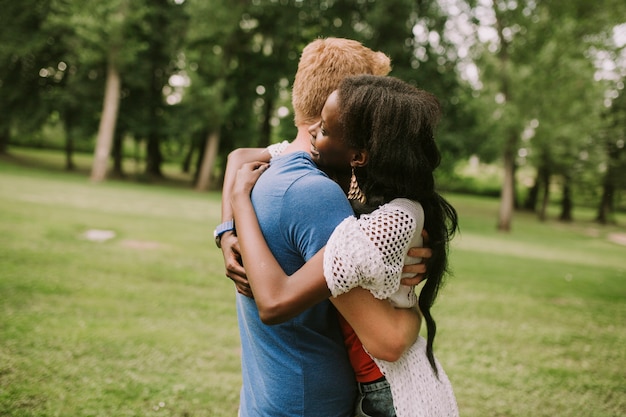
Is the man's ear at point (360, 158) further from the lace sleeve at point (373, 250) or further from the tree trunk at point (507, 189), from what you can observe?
the tree trunk at point (507, 189)

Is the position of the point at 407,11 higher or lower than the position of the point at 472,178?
higher

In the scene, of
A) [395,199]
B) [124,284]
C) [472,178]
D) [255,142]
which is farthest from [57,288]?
[472,178]

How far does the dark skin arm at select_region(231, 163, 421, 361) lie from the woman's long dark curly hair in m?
0.25

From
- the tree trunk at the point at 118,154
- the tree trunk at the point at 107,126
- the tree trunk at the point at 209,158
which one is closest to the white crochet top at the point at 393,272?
the tree trunk at the point at 107,126

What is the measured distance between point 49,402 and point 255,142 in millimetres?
30895

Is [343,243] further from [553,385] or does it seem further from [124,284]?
[124,284]

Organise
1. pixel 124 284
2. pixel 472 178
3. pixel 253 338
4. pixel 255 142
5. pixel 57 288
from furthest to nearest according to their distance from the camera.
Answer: pixel 472 178
pixel 255 142
pixel 124 284
pixel 57 288
pixel 253 338

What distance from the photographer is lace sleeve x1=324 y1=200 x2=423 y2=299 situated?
1.39m

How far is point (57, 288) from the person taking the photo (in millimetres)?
6922

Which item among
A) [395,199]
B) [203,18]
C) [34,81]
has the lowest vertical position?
[395,199]

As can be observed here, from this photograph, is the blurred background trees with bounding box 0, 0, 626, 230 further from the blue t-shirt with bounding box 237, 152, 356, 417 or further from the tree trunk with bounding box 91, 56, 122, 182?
the blue t-shirt with bounding box 237, 152, 356, 417

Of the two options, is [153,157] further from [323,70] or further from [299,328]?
[299,328]

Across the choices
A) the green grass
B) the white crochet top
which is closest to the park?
the green grass

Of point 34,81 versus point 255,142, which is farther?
point 255,142
